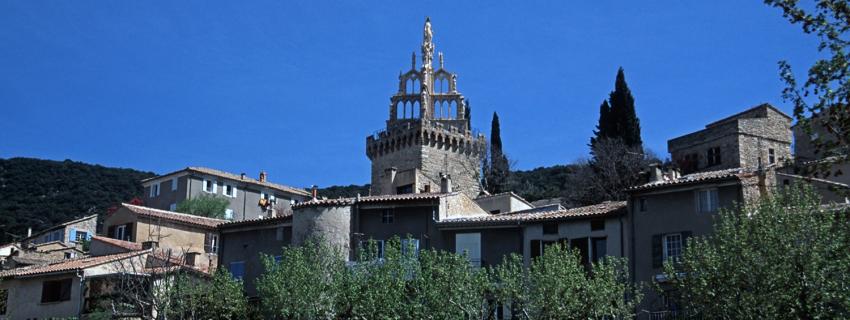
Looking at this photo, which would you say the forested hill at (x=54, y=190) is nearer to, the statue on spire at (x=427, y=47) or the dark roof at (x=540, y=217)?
the statue on spire at (x=427, y=47)

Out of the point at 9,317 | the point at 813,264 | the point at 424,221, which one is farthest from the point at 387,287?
the point at 9,317

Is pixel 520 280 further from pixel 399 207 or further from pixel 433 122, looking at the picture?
pixel 433 122

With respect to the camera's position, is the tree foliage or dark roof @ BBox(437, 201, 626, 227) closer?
the tree foliage

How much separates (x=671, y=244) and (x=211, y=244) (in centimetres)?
2885

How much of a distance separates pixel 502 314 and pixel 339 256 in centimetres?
733

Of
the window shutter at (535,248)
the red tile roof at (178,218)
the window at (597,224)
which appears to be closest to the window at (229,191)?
the red tile roof at (178,218)

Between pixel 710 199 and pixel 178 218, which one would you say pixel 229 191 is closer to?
pixel 178 218

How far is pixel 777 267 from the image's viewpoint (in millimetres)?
28969

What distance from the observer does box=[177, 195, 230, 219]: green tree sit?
7294 centimetres

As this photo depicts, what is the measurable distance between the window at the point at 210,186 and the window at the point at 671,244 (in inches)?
1787

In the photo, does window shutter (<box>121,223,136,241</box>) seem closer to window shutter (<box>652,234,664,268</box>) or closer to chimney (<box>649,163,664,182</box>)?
chimney (<box>649,163,664,182</box>)

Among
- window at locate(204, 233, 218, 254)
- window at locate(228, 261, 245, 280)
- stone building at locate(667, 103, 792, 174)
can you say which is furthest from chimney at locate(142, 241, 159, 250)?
stone building at locate(667, 103, 792, 174)

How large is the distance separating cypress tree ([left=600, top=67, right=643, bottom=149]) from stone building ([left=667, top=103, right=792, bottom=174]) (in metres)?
5.49

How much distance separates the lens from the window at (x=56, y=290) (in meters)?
47.5
